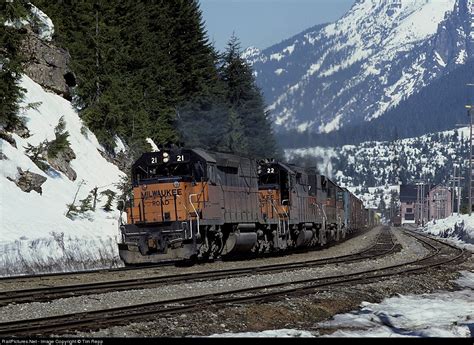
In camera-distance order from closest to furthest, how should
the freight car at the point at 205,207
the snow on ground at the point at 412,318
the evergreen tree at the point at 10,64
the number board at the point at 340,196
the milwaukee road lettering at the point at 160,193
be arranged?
1. the snow on ground at the point at 412,318
2. the freight car at the point at 205,207
3. the milwaukee road lettering at the point at 160,193
4. the evergreen tree at the point at 10,64
5. the number board at the point at 340,196

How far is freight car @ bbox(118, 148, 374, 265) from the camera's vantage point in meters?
23.9

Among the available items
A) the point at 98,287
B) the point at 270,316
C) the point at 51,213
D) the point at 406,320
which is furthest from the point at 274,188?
the point at 270,316

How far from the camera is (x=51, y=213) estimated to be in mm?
27031

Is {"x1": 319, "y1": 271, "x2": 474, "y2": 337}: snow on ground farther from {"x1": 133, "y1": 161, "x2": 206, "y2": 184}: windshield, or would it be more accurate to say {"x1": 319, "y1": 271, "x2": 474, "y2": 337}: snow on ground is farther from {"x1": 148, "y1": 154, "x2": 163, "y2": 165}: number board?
{"x1": 148, "y1": 154, "x2": 163, "y2": 165}: number board

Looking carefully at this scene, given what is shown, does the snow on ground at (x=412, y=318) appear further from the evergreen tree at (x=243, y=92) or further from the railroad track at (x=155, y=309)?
the evergreen tree at (x=243, y=92)

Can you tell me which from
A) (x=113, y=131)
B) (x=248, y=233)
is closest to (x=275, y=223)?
(x=248, y=233)

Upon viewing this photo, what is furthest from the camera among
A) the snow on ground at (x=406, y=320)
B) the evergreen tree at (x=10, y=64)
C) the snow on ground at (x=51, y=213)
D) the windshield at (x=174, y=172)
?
the evergreen tree at (x=10, y=64)

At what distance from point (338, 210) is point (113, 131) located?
17946 millimetres

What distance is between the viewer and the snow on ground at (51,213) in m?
23.3

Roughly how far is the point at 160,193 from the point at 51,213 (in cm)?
493

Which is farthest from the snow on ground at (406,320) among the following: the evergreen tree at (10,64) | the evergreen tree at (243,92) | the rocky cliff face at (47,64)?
the evergreen tree at (243,92)

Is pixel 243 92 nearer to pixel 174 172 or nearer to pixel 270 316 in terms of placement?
pixel 174 172

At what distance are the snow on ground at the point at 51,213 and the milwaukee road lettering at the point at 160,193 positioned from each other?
10.1ft

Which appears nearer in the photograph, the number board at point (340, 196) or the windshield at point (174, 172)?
the windshield at point (174, 172)
